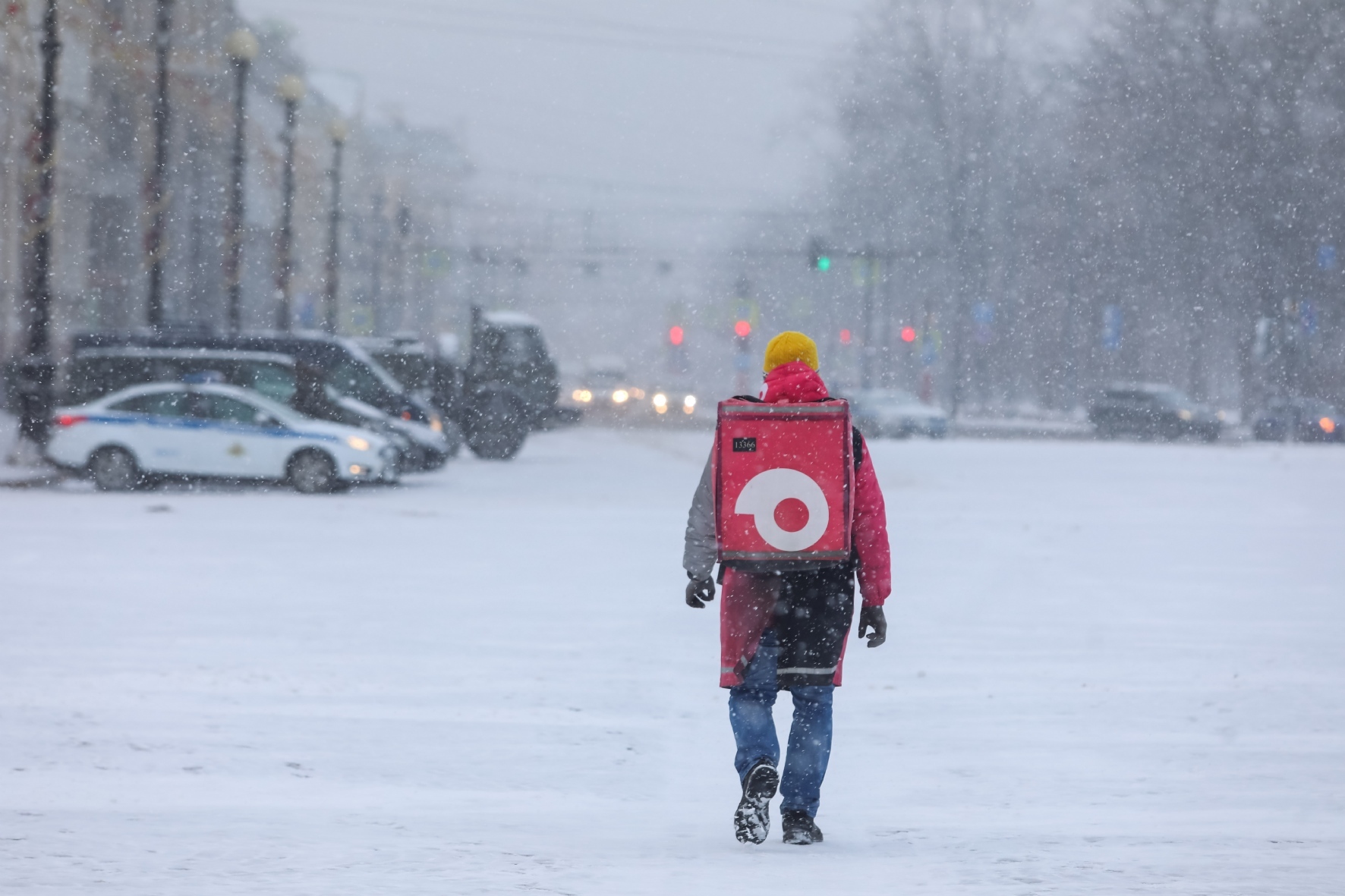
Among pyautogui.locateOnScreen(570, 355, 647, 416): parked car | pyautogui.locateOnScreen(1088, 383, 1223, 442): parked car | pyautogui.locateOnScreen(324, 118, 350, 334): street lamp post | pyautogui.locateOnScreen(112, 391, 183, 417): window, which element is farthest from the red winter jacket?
pyautogui.locateOnScreen(570, 355, 647, 416): parked car

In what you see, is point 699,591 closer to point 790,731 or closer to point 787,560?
point 787,560

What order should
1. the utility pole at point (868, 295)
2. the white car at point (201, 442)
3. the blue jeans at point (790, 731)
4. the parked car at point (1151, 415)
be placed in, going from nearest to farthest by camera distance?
1. the blue jeans at point (790, 731)
2. the white car at point (201, 442)
3. the parked car at point (1151, 415)
4. the utility pole at point (868, 295)

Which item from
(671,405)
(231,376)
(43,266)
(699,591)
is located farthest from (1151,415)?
(699,591)

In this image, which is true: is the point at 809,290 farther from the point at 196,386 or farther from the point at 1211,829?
the point at 1211,829

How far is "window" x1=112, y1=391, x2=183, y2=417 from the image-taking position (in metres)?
23.8

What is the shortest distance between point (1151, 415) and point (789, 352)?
48.7m

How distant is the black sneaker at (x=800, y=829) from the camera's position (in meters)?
6.03

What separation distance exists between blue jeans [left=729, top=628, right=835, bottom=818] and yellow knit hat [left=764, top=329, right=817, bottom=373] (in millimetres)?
846

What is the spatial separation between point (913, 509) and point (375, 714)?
1420cm

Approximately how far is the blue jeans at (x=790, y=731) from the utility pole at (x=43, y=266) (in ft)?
73.3

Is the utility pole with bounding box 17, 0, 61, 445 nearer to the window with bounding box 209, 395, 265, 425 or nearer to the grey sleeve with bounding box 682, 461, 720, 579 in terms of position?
the window with bounding box 209, 395, 265, 425

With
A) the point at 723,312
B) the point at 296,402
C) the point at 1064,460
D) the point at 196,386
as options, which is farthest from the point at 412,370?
the point at 723,312

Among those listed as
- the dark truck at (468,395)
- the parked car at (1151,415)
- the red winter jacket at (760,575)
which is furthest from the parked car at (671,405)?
the red winter jacket at (760,575)

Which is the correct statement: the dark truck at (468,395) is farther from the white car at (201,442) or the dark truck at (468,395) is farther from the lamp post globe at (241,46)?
the white car at (201,442)
